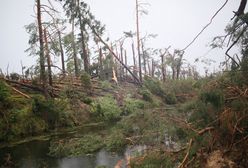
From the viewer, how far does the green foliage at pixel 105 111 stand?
61.6 feet

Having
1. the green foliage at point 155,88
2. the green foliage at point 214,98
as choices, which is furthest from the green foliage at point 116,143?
the green foliage at point 155,88

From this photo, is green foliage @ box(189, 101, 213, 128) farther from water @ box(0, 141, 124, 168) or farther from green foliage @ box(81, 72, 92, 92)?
green foliage @ box(81, 72, 92, 92)

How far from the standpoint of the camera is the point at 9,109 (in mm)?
14672

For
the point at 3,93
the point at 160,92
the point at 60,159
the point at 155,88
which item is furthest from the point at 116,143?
the point at 155,88

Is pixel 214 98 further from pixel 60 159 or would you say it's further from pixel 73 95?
pixel 73 95

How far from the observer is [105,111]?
19125 mm

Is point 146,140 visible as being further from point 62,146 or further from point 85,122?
point 85,122

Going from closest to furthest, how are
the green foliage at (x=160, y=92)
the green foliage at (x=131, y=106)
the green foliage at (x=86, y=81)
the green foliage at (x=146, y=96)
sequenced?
the green foliage at (x=131, y=106) < the green foliage at (x=86, y=81) < the green foliage at (x=146, y=96) < the green foliage at (x=160, y=92)

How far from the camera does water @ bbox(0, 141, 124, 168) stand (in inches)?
369

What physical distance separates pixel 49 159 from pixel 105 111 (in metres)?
9.08

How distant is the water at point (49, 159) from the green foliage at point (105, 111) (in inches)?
284

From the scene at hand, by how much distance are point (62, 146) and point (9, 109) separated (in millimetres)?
5369

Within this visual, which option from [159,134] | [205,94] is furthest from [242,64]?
[159,134]

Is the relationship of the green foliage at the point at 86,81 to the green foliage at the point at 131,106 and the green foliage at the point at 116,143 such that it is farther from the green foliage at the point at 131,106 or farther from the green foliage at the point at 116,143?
the green foliage at the point at 116,143
